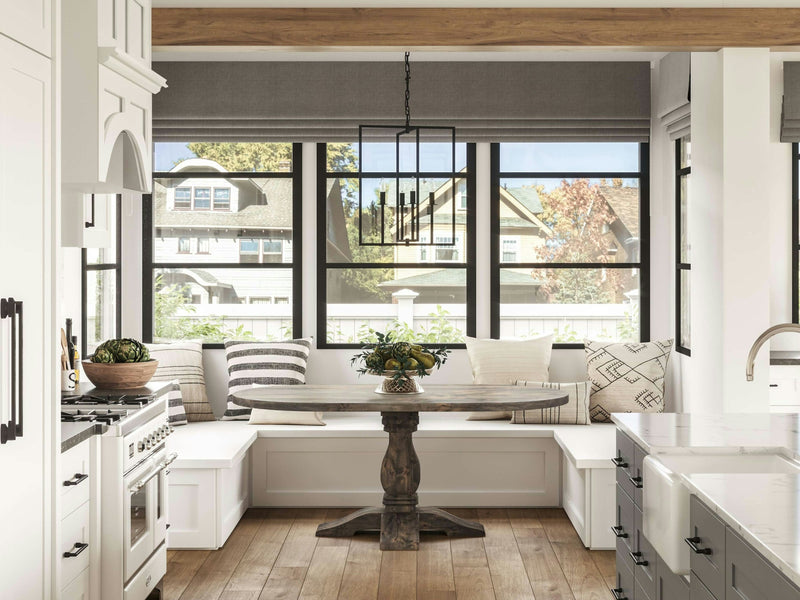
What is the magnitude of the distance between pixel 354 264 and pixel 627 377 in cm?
194

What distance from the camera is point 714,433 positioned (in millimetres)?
3021

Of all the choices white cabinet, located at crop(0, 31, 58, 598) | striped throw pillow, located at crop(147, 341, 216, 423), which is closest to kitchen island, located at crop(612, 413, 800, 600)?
white cabinet, located at crop(0, 31, 58, 598)

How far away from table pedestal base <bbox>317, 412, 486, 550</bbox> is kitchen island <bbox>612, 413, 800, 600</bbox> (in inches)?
57.3

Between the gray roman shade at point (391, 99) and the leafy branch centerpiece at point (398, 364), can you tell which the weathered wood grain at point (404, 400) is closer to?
the leafy branch centerpiece at point (398, 364)

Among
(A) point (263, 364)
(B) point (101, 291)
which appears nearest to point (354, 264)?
(A) point (263, 364)

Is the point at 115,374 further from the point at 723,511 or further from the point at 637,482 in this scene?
the point at 723,511

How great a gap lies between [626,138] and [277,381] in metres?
2.80

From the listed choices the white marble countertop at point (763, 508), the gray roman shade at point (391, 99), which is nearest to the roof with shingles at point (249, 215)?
the gray roman shade at point (391, 99)

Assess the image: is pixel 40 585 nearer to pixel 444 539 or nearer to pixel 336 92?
pixel 444 539

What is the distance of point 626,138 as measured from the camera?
6.02 metres

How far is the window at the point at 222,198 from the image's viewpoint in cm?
612

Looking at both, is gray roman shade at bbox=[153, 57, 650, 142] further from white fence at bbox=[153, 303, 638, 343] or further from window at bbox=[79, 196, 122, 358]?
white fence at bbox=[153, 303, 638, 343]

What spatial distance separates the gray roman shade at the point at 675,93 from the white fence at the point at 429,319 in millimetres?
1299

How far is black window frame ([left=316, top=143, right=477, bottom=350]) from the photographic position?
608 centimetres
